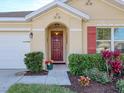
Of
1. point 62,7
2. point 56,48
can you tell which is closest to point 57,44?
point 56,48

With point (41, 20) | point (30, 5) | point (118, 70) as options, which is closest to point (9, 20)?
point (41, 20)

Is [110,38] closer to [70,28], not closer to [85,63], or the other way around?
[70,28]

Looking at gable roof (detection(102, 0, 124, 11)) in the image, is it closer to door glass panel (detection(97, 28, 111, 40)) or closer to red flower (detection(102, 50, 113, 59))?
door glass panel (detection(97, 28, 111, 40))

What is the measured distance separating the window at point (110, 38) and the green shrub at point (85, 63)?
13.0 ft

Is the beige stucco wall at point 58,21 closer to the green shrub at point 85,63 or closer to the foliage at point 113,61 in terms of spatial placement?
the green shrub at point 85,63

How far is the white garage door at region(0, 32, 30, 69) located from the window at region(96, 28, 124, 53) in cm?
469

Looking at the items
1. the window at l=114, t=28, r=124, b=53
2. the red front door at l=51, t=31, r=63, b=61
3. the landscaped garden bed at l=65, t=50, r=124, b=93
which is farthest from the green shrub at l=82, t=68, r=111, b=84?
the red front door at l=51, t=31, r=63, b=61

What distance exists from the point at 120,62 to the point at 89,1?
252 inches

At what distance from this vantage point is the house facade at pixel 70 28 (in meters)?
20.0

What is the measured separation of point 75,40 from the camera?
20.1 metres

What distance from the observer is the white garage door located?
2119 centimetres

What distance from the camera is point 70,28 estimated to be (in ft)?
65.8

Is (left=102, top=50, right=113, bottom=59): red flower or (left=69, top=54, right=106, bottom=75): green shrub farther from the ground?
(left=102, top=50, right=113, bottom=59): red flower

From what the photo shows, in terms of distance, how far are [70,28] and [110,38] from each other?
276 cm
